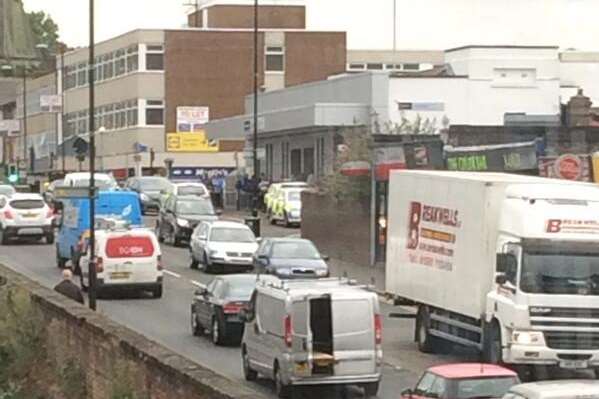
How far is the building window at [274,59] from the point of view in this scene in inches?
4205

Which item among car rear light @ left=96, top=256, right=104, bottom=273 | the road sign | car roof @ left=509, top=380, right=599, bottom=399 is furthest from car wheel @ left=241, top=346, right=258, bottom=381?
car rear light @ left=96, top=256, right=104, bottom=273

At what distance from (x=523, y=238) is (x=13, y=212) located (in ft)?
115

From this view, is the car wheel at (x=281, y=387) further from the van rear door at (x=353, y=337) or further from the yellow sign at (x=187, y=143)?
the yellow sign at (x=187, y=143)

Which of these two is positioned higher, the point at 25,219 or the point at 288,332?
the point at 288,332

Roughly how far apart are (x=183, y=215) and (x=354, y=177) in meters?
8.65

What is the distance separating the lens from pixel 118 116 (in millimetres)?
110000

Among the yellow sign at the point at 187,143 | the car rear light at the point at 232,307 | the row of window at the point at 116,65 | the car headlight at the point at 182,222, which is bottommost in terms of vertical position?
the car rear light at the point at 232,307

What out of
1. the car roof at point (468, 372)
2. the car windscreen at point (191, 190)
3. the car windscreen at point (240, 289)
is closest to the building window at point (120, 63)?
the car windscreen at point (191, 190)

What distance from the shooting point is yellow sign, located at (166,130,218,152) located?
104 metres

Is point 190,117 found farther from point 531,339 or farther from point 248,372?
point 531,339

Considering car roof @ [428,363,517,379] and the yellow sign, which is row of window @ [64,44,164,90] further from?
car roof @ [428,363,517,379]

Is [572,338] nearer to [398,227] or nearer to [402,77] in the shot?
[398,227]

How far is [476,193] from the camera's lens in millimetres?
29234

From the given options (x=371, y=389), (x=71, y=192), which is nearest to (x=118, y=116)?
(x=71, y=192)
